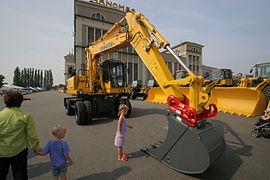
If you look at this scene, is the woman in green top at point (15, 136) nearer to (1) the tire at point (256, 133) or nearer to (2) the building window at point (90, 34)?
(1) the tire at point (256, 133)

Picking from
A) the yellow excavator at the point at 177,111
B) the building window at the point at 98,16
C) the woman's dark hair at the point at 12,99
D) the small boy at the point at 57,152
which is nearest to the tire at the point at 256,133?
Answer: the yellow excavator at the point at 177,111

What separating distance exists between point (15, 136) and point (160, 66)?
329cm

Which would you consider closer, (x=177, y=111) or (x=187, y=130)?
(x=187, y=130)

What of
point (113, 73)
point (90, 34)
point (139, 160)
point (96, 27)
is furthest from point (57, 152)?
point (96, 27)

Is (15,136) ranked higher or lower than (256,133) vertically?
higher

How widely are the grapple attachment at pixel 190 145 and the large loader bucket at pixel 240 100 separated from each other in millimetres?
4278

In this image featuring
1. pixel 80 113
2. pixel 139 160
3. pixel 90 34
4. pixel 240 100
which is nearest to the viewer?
pixel 139 160

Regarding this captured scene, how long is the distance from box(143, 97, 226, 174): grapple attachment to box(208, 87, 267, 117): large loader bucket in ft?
14.0

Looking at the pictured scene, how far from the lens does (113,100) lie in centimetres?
786

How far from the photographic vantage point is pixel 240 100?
8.12 m

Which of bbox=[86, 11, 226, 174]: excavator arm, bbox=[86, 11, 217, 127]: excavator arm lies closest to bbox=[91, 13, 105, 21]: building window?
bbox=[86, 11, 217, 127]: excavator arm

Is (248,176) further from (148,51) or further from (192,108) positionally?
(148,51)

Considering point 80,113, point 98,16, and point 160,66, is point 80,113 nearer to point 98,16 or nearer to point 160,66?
point 160,66

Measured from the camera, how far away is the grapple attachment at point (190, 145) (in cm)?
273
